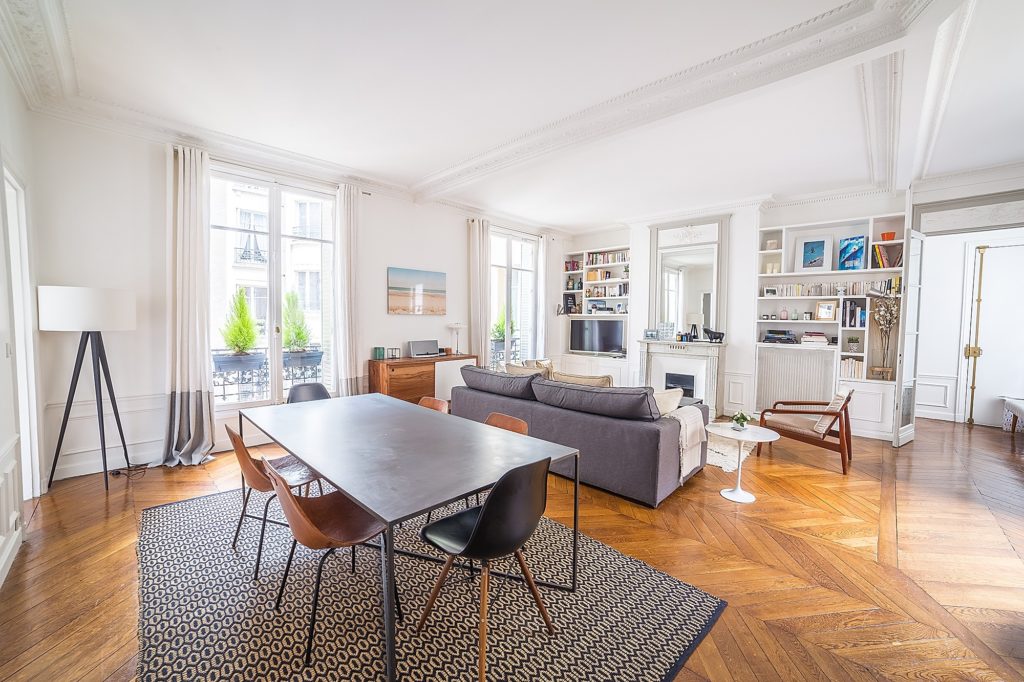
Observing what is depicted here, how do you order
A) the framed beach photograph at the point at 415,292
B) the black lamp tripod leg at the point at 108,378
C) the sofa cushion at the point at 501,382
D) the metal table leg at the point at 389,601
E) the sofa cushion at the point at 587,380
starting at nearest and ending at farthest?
the metal table leg at the point at 389,601 < the black lamp tripod leg at the point at 108,378 < the sofa cushion at the point at 587,380 < the sofa cushion at the point at 501,382 < the framed beach photograph at the point at 415,292

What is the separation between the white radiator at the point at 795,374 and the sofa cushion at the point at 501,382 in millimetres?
3955

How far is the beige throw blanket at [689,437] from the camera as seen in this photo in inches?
127

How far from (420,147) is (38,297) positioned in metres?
3.25

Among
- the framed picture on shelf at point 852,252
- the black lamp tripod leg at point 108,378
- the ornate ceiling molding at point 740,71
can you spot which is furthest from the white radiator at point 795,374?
the black lamp tripod leg at point 108,378

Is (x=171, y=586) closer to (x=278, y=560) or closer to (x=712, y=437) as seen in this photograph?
(x=278, y=560)

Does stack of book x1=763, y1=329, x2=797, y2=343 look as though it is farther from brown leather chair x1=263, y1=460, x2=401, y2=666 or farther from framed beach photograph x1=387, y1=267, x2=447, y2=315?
brown leather chair x1=263, y1=460, x2=401, y2=666

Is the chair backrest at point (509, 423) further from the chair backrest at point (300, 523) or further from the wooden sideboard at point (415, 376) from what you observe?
the wooden sideboard at point (415, 376)

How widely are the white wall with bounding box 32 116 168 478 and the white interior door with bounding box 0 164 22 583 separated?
1.09 m

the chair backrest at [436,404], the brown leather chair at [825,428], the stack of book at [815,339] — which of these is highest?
the stack of book at [815,339]

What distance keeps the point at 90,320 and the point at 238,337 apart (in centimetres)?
123

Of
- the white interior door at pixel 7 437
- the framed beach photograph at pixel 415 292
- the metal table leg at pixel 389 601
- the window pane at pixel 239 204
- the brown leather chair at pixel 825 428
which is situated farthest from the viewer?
the framed beach photograph at pixel 415 292

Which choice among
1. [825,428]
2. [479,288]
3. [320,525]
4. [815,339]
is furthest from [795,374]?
[320,525]

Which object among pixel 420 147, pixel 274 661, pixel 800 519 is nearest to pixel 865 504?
pixel 800 519

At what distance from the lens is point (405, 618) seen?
188 centimetres
